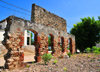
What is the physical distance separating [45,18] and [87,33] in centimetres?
740

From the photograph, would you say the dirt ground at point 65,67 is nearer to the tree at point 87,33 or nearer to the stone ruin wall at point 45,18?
the stone ruin wall at point 45,18

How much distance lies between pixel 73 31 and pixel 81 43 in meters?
2.51

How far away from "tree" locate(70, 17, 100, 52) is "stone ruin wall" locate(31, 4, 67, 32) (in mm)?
2893

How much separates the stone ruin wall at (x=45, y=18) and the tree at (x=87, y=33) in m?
2.89

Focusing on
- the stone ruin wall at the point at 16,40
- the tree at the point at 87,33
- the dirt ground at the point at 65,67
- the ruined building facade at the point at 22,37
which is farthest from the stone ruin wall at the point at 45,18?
the dirt ground at the point at 65,67

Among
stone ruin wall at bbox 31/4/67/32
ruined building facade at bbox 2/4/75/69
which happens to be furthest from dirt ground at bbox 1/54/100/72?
stone ruin wall at bbox 31/4/67/32

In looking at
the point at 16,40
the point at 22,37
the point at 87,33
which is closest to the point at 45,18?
the point at 87,33

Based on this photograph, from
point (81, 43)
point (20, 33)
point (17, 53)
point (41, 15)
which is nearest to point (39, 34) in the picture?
point (20, 33)

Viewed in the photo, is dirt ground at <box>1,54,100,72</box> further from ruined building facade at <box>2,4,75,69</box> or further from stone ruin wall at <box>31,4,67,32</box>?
stone ruin wall at <box>31,4,67,32</box>

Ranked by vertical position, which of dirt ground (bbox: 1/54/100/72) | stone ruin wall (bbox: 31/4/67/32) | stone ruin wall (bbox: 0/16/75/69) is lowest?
dirt ground (bbox: 1/54/100/72)

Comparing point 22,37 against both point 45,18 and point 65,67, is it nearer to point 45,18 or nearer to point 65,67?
point 65,67

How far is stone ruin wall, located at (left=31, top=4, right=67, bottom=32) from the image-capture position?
11.8 meters

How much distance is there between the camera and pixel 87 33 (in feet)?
52.1

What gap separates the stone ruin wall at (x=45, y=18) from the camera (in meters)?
11.8
